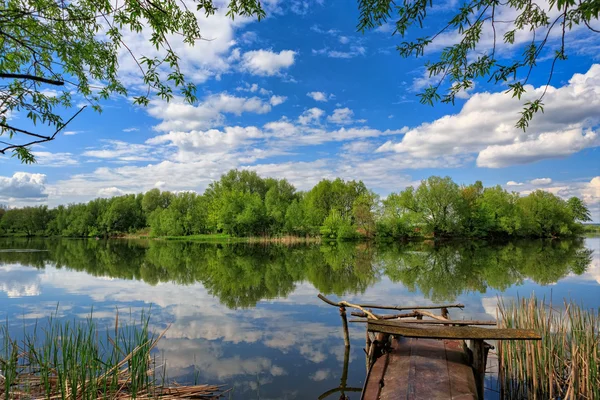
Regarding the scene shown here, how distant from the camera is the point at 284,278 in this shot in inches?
831

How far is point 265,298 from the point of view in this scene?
52.7 feet

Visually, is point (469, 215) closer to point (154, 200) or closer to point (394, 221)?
point (394, 221)

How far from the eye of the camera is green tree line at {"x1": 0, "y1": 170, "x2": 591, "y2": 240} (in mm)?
57750

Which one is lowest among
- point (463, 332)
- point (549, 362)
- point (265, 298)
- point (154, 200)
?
point (265, 298)

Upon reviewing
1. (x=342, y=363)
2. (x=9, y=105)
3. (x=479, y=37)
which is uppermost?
(x=479, y=37)

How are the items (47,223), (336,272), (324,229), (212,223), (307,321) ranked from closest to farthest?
1. (307,321)
2. (336,272)
3. (324,229)
4. (212,223)
5. (47,223)

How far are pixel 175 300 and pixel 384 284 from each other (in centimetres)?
1043

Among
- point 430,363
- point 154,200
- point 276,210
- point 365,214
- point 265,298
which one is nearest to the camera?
point 430,363

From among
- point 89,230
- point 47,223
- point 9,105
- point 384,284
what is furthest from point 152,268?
point 47,223

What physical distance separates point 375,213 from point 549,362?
5286 cm

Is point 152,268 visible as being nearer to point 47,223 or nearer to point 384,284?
point 384,284

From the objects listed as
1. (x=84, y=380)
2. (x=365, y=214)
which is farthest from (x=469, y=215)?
(x=84, y=380)

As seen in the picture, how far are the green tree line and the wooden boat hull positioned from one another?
51717mm

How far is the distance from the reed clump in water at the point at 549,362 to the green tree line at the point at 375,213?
166ft
